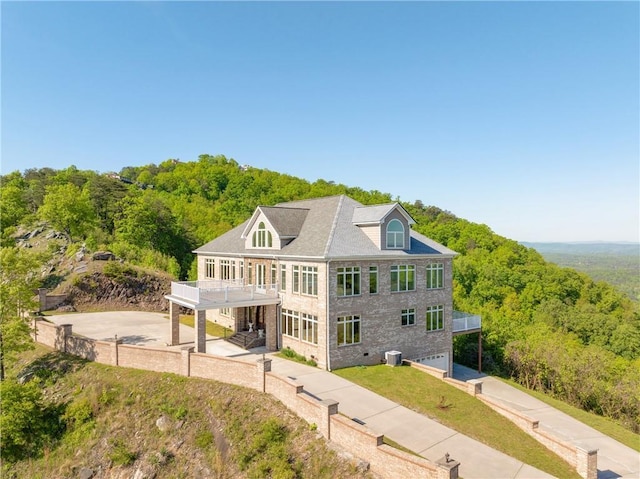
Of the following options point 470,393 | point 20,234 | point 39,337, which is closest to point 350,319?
point 470,393

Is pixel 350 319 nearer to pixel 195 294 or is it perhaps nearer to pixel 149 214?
pixel 195 294

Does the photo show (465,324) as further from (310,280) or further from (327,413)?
(327,413)

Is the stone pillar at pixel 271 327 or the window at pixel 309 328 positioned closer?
the window at pixel 309 328

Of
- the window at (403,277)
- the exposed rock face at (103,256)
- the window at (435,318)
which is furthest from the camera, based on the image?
the exposed rock face at (103,256)

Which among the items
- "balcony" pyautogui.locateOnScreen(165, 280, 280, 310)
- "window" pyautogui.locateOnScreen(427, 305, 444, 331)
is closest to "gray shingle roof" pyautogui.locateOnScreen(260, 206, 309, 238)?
"balcony" pyautogui.locateOnScreen(165, 280, 280, 310)

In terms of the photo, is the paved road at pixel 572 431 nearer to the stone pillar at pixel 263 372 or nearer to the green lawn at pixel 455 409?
the green lawn at pixel 455 409

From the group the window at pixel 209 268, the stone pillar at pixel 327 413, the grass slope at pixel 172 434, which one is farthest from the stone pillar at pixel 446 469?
the window at pixel 209 268

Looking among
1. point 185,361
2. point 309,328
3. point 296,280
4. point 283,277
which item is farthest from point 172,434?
point 283,277
